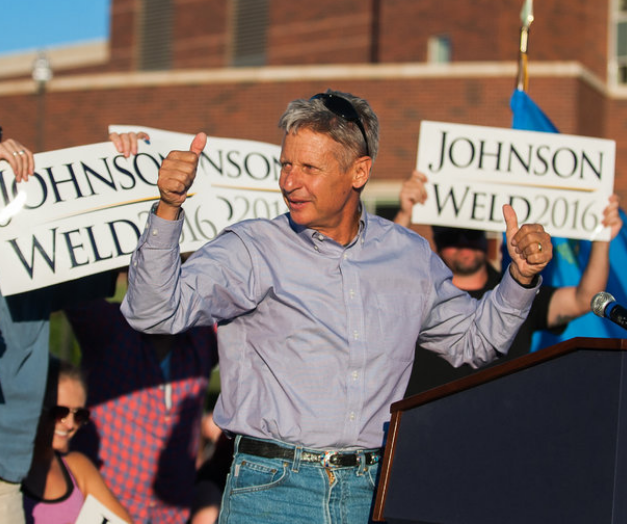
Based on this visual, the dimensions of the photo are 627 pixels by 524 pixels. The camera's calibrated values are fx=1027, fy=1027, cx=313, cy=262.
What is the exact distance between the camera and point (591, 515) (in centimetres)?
228

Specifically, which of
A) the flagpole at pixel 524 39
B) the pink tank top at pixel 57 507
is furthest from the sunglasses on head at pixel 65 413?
the flagpole at pixel 524 39

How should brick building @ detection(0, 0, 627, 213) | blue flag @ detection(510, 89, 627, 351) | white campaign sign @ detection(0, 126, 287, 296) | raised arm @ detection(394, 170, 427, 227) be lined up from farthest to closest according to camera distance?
brick building @ detection(0, 0, 627, 213) < blue flag @ detection(510, 89, 627, 351) < raised arm @ detection(394, 170, 427, 227) < white campaign sign @ detection(0, 126, 287, 296)

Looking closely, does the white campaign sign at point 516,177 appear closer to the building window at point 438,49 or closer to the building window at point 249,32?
the building window at point 438,49

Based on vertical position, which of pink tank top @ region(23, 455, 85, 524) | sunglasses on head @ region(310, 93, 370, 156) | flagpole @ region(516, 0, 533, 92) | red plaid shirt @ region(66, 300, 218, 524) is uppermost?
flagpole @ region(516, 0, 533, 92)

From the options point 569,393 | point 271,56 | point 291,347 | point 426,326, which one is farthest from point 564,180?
point 271,56

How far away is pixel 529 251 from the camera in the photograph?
9.96 feet

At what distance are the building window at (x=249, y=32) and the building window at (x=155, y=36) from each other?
6.74 feet

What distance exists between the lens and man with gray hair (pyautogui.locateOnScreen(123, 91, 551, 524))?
288 cm

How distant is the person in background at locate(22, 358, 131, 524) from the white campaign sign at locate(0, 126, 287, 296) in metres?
0.61

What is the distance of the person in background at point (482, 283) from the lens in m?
4.45

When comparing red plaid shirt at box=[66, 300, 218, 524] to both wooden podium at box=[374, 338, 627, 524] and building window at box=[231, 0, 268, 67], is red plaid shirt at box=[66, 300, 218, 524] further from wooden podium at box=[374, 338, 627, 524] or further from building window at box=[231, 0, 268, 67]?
building window at box=[231, 0, 268, 67]

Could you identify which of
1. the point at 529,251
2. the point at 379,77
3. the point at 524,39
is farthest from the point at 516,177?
the point at 379,77

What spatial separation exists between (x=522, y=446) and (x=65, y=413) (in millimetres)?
2430

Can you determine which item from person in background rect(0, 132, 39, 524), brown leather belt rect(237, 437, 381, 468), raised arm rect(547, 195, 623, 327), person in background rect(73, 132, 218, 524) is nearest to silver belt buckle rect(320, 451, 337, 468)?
brown leather belt rect(237, 437, 381, 468)
